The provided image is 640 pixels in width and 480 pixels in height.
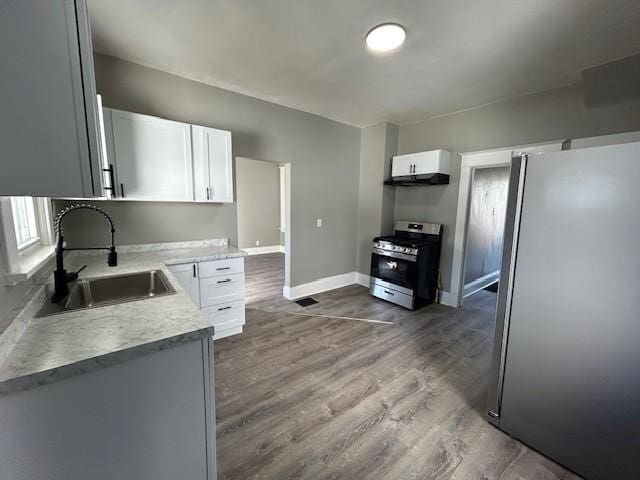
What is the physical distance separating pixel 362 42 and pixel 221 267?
2341 millimetres

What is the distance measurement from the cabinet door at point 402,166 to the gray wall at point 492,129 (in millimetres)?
319

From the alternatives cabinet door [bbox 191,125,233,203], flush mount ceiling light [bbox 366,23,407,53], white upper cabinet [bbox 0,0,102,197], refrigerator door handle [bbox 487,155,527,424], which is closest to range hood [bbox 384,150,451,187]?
flush mount ceiling light [bbox 366,23,407,53]

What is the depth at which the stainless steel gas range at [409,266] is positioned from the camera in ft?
11.4

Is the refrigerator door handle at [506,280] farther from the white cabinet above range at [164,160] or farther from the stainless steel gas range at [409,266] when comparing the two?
the white cabinet above range at [164,160]

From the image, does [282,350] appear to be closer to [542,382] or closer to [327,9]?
[542,382]

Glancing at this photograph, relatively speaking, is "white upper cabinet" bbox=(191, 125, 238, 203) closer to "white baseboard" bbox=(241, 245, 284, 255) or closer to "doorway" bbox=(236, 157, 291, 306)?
"doorway" bbox=(236, 157, 291, 306)

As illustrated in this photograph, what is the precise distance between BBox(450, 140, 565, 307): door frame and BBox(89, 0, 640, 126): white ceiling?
0.65 metres

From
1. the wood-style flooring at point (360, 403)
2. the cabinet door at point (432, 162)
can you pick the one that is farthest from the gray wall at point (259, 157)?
the wood-style flooring at point (360, 403)

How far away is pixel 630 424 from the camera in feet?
4.13

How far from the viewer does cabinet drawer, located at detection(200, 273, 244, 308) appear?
2.57m

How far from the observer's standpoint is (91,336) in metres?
1.03

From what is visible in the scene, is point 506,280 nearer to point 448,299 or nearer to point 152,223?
point 448,299

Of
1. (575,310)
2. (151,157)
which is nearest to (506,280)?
(575,310)

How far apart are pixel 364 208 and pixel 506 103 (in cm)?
226
